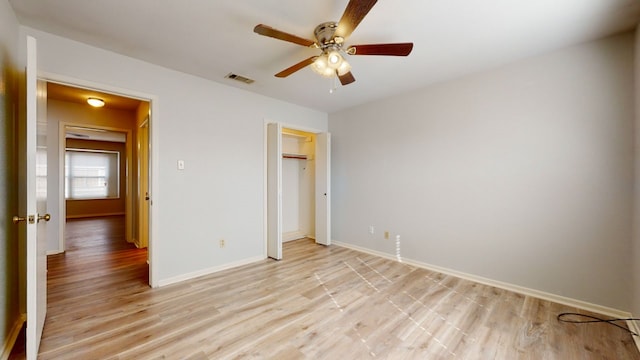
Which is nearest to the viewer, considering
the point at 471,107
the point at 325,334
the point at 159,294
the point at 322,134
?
the point at 325,334

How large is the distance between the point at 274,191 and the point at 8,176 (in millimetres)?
2449

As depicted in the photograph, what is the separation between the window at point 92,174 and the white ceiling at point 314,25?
7.62m

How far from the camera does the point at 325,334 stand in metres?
1.91

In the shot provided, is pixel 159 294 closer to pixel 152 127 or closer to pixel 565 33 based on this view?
pixel 152 127

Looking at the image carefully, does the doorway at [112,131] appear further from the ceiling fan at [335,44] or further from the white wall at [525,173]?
the white wall at [525,173]

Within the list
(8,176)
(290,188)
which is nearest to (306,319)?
(8,176)

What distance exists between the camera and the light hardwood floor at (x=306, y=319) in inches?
68.2

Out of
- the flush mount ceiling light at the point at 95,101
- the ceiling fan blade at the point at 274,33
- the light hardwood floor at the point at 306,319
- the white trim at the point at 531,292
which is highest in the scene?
the flush mount ceiling light at the point at 95,101

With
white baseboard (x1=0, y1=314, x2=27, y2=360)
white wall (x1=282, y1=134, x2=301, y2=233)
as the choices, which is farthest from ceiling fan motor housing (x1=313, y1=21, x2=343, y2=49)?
white baseboard (x1=0, y1=314, x2=27, y2=360)

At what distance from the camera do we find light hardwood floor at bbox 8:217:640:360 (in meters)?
1.73

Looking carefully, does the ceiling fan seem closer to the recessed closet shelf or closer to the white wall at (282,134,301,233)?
the recessed closet shelf

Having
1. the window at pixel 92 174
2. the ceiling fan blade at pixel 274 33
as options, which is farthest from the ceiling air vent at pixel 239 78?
the window at pixel 92 174

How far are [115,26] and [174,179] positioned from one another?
150 cm

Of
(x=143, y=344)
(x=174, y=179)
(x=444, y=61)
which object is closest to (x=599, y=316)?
(x=444, y=61)
